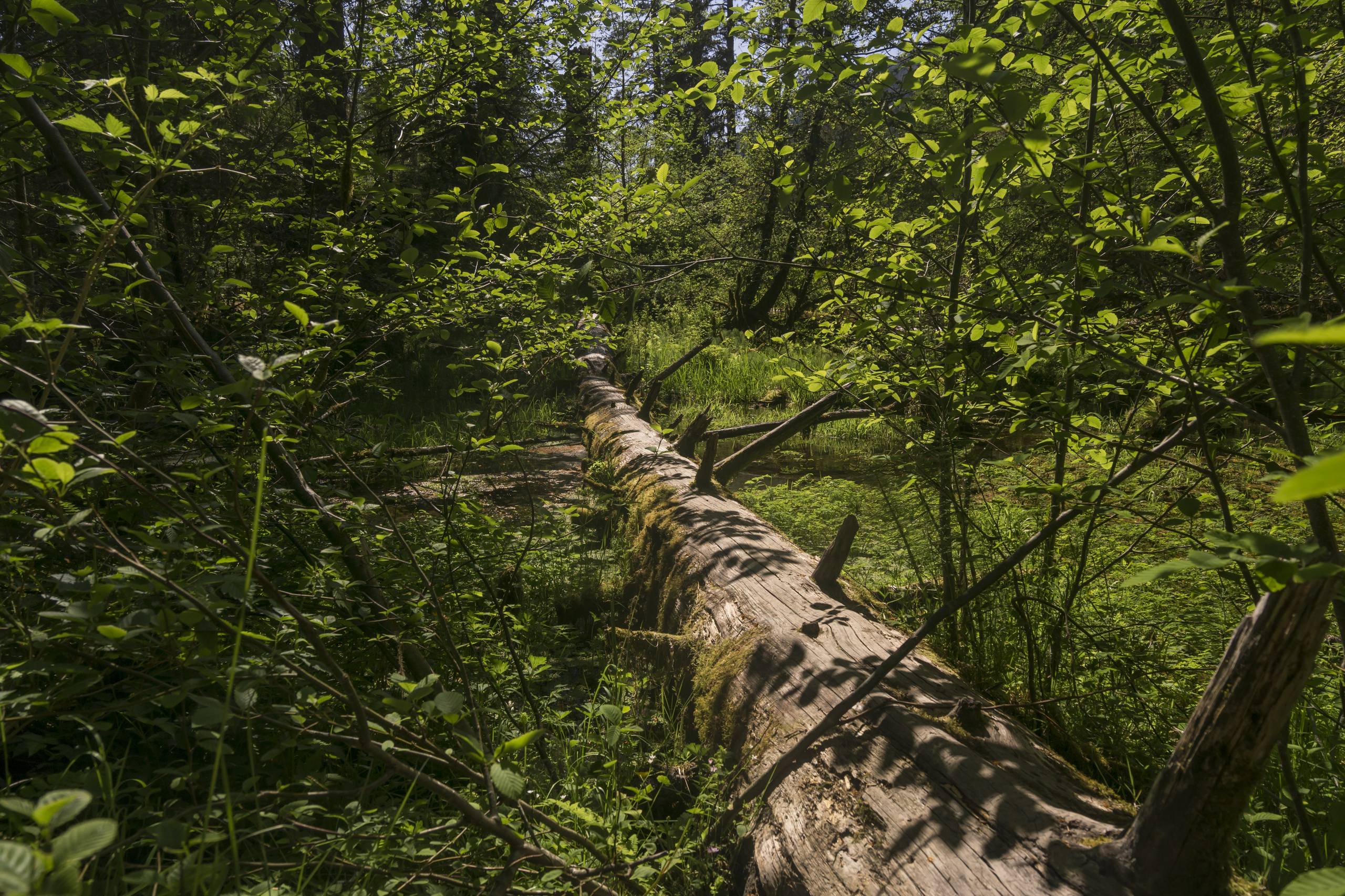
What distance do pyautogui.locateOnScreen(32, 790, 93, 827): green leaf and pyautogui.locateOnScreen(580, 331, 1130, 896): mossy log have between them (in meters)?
1.48

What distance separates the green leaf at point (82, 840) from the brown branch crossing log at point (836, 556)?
97.0 inches

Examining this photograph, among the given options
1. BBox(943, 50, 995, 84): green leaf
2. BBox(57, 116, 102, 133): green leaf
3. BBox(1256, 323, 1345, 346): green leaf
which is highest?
BBox(943, 50, 995, 84): green leaf

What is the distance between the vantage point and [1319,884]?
0.60m

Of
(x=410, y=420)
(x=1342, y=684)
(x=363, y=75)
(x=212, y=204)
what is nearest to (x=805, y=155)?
(x=410, y=420)

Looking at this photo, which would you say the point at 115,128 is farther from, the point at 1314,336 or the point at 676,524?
the point at 676,524

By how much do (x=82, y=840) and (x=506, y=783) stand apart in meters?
0.58

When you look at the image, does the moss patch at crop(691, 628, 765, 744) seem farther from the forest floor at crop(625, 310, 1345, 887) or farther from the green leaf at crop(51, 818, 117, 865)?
the green leaf at crop(51, 818, 117, 865)

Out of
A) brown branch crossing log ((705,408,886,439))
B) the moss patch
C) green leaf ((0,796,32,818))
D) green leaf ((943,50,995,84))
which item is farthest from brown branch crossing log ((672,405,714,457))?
green leaf ((0,796,32,818))

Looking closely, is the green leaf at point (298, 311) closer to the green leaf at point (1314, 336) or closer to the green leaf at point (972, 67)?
the green leaf at point (972, 67)

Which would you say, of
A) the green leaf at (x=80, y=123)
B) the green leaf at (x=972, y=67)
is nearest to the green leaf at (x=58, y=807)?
the green leaf at (x=80, y=123)

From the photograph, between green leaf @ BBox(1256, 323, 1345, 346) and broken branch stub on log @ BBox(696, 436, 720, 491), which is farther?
broken branch stub on log @ BBox(696, 436, 720, 491)

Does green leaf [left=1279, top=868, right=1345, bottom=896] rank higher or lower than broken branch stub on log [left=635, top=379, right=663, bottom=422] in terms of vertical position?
higher

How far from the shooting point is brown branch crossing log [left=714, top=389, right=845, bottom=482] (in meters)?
4.45

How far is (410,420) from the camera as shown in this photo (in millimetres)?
8109
